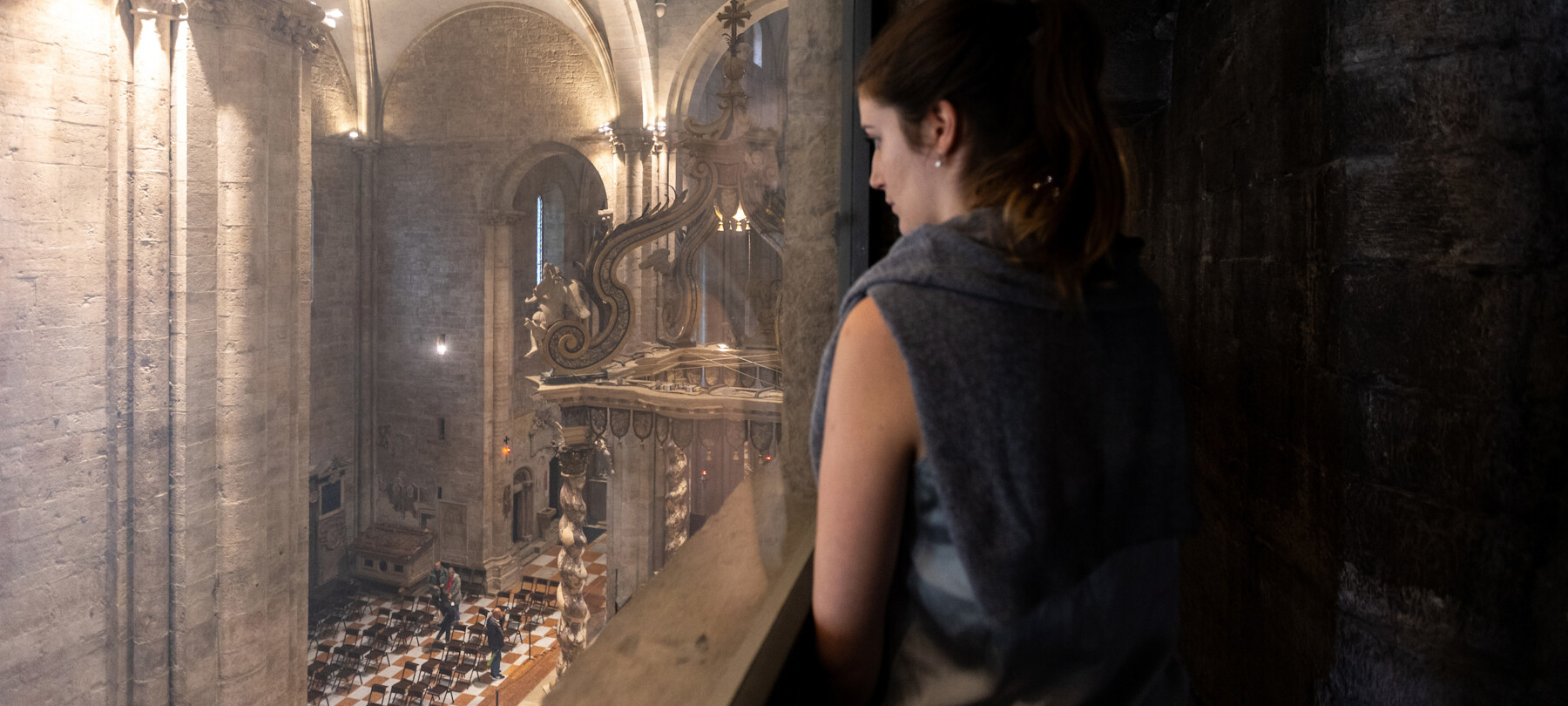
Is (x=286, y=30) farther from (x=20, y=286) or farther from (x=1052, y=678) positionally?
(x=1052, y=678)

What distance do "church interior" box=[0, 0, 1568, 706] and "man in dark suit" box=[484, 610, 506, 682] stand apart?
0.96 ft

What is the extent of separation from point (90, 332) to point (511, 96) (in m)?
7.05

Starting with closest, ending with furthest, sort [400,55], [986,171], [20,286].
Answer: [986,171] < [20,286] < [400,55]

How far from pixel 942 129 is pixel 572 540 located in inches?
126

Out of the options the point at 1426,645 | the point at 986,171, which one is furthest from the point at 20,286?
the point at 1426,645

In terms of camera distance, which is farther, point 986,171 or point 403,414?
point 403,414

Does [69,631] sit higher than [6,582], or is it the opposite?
[6,582]

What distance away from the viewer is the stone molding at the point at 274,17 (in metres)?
3.84

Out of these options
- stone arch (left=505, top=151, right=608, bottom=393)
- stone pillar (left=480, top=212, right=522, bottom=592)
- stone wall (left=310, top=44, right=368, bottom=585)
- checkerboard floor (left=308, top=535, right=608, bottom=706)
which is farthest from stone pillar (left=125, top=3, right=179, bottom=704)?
stone arch (left=505, top=151, right=608, bottom=393)

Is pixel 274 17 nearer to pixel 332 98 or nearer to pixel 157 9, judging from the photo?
pixel 157 9

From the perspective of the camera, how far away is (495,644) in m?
6.94

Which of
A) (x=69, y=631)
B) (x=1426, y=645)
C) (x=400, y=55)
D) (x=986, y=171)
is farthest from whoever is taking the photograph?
(x=400, y=55)

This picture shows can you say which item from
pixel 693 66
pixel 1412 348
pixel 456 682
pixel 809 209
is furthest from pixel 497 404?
pixel 1412 348

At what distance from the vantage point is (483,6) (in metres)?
9.59
